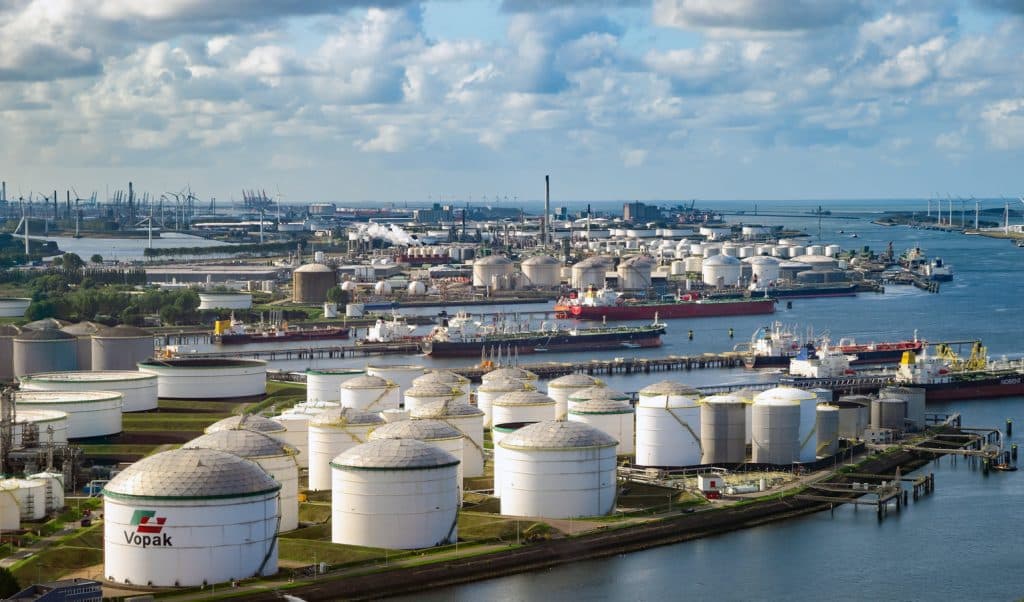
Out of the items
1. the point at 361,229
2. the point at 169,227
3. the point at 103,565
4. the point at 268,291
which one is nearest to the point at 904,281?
the point at 268,291

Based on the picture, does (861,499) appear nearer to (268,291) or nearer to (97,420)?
(97,420)

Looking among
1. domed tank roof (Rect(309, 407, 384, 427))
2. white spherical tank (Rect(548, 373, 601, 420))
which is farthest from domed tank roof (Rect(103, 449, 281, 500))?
white spherical tank (Rect(548, 373, 601, 420))

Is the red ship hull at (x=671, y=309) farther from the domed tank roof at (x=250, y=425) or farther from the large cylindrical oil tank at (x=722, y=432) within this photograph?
the domed tank roof at (x=250, y=425)

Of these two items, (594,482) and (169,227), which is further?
(169,227)

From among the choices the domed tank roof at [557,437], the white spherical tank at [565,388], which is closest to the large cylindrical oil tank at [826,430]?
the white spherical tank at [565,388]

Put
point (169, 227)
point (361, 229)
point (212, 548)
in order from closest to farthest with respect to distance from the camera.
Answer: point (212, 548) → point (361, 229) → point (169, 227)

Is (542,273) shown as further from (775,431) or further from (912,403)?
(775,431)
